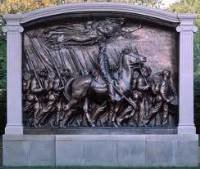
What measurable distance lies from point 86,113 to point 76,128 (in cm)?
46

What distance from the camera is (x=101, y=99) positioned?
569 inches

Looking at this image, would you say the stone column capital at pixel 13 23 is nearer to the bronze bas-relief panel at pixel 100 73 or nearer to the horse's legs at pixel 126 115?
the bronze bas-relief panel at pixel 100 73

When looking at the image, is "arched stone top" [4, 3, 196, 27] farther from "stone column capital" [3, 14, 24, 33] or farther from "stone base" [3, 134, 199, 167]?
"stone base" [3, 134, 199, 167]

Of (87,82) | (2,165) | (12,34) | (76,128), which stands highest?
(12,34)

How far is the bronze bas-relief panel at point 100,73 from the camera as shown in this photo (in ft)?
47.2

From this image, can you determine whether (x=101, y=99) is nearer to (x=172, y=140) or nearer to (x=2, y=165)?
(x=172, y=140)

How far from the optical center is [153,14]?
1423 centimetres

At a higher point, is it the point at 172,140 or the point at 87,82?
the point at 87,82

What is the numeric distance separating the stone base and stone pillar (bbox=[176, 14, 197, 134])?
31cm

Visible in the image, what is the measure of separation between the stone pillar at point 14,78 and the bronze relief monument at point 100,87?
0.03 meters

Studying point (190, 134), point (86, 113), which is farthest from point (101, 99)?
point (190, 134)

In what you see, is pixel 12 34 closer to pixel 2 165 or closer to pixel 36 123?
pixel 36 123

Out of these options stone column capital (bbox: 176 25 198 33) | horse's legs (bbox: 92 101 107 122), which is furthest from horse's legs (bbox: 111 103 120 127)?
stone column capital (bbox: 176 25 198 33)

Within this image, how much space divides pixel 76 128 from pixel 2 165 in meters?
2.08
